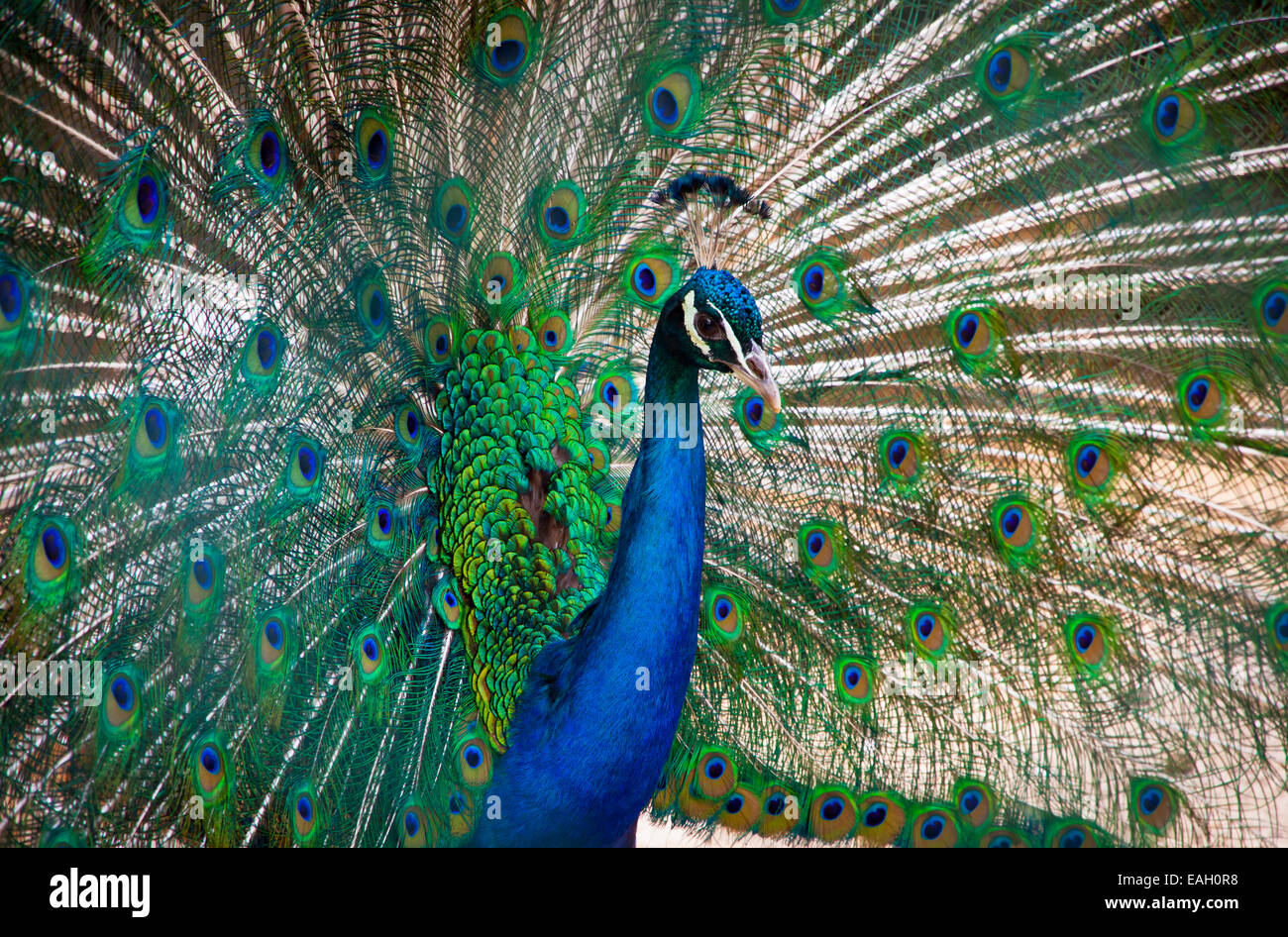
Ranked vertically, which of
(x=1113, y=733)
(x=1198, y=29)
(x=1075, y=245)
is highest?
(x=1198, y=29)

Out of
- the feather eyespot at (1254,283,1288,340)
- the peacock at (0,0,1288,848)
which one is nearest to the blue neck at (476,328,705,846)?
the peacock at (0,0,1288,848)

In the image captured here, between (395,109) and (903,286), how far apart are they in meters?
1.14

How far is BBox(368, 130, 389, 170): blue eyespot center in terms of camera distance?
2.20 m

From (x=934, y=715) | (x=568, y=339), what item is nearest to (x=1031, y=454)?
(x=934, y=715)

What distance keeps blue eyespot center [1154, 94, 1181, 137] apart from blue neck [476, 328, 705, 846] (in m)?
1.14

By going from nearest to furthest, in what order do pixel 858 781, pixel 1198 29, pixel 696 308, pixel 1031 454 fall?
pixel 696 308 < pixel 1198 29 < pixel 1031 454 < pixel 858 781

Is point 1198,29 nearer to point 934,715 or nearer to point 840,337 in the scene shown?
point 840,337

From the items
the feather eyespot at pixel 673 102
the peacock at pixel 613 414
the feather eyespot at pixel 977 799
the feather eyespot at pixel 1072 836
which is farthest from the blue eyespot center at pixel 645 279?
the feather eyespot at pixel 1072 836

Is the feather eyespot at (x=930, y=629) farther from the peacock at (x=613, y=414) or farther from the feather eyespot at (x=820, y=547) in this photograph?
the feather eyespot at (x=820, y=547)

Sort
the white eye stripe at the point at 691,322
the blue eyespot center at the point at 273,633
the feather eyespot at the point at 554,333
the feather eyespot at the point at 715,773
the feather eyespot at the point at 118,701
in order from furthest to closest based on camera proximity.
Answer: the feather eyespot at the point at 715,773, the feather eyespot at the point at 554,333, the blue eyespot center at the point at 273,633, the feather eyespot at the point at 118,701, the white eye stripe at the point at 691,322

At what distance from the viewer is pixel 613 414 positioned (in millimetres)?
2443

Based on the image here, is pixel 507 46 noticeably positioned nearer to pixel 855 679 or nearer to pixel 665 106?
pixel 665 106

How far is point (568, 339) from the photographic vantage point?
238 cm

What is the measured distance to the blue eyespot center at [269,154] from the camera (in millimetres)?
2078
